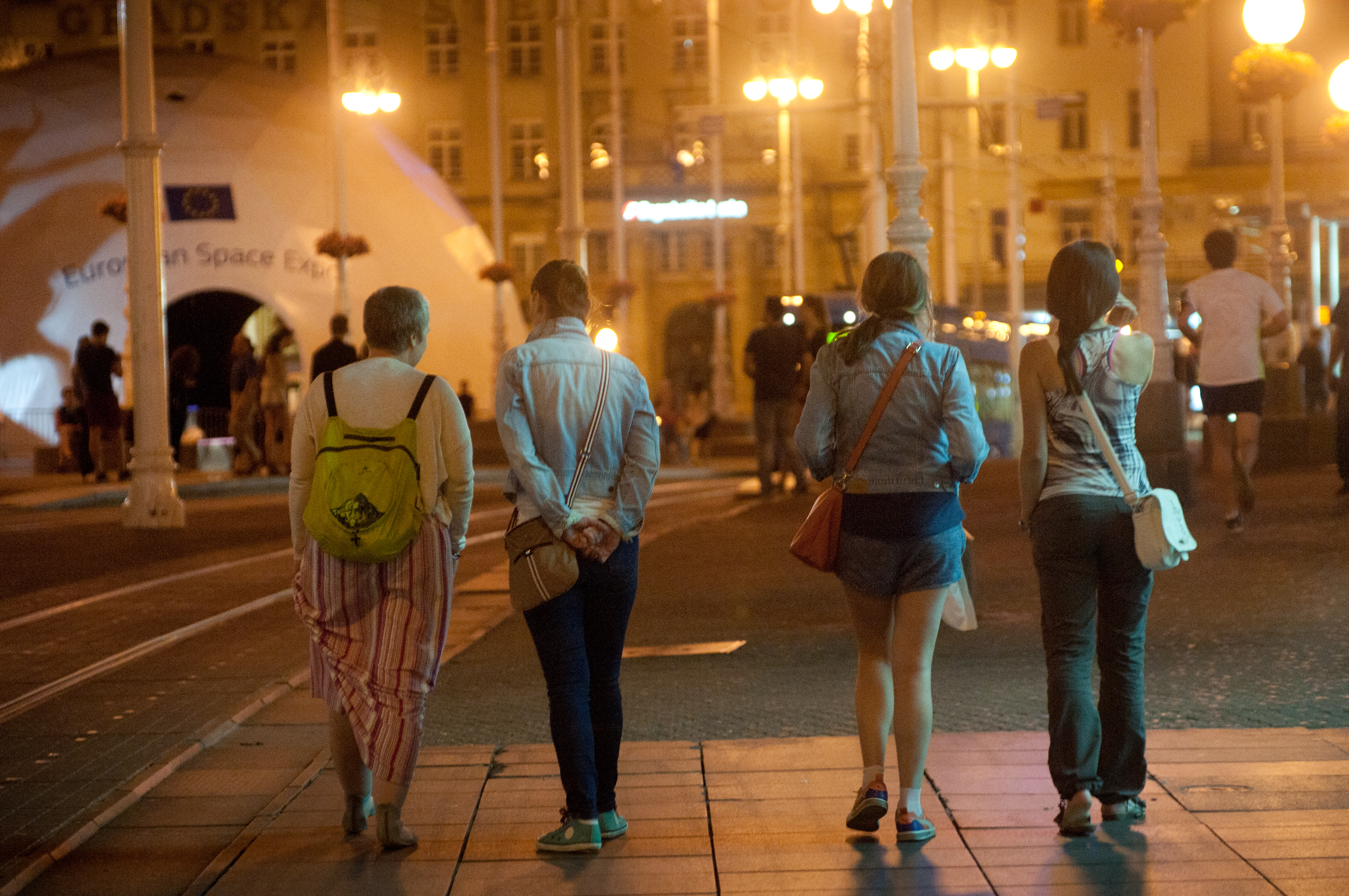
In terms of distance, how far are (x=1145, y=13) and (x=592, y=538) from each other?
11989mm

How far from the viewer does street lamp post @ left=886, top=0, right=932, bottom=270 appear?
28.4ft

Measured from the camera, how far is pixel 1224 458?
11594 millimetres

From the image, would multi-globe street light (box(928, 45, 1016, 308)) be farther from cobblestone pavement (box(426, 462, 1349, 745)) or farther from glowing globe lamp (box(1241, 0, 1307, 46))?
cobblestone pavement (box(426, 462, 1349, 745))

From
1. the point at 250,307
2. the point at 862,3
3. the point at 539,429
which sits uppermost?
the point at 862,3

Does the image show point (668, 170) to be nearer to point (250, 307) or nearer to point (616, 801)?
point (250, 307)

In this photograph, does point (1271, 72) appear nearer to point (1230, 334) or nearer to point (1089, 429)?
point (1230, 334)

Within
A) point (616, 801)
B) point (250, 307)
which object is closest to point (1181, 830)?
point (616, 801)

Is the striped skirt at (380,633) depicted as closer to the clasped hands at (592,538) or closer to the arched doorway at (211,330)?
the clasped hands at (592,538)

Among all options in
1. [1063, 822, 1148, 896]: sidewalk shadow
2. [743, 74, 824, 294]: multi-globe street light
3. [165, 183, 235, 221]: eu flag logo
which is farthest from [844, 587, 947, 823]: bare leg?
[165, 183, 235, 221]: eu flag logo

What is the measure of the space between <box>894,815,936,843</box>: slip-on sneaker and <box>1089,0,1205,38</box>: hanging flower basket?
11.7m

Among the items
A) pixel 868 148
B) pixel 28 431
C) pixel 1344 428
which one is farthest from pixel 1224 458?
pixel 28 431

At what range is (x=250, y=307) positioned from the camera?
41281 millimetres

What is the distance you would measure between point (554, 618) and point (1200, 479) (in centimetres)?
1439

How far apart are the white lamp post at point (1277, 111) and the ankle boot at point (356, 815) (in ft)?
46.3
